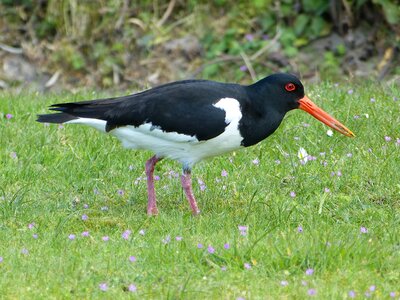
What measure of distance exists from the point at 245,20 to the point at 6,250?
7.08m

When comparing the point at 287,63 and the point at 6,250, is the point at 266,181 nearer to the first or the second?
the point at 6,250

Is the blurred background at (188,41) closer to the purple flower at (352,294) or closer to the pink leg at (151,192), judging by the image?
the pink leg at (151,192)

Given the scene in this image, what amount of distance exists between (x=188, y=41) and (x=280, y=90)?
573 cm

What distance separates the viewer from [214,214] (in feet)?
20.9

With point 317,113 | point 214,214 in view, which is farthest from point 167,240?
point 317,113

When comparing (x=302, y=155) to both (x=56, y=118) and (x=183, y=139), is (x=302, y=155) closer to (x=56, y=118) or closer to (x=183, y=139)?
(x=183, y=139)

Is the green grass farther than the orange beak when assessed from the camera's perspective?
No

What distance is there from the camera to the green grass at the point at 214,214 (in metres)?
5.11

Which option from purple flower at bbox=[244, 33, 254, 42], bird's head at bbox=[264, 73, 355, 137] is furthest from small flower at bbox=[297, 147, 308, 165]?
purple flower at bbox=[244, 33, 254, 42]

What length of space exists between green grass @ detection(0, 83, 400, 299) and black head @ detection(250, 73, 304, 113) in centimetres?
65

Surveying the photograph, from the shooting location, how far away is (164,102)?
20.8 feet

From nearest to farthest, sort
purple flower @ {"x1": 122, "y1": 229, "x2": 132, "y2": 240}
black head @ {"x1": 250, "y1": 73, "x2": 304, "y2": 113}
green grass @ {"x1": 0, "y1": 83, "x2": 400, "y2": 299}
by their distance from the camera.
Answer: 1. green grass @ {"x1": 0, "y1": 83, "x2": 400, "y2": 299}
2. purple flower @ {"x1": 122, "y1": 229, "x2": 132, "y2": 240}
3. black head @ {"x1": 250, "y1": 73, "x2": 304, "y2": 113}

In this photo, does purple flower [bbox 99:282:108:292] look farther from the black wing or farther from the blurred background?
the blurred background

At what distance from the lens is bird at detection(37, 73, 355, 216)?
6242 millimetres
